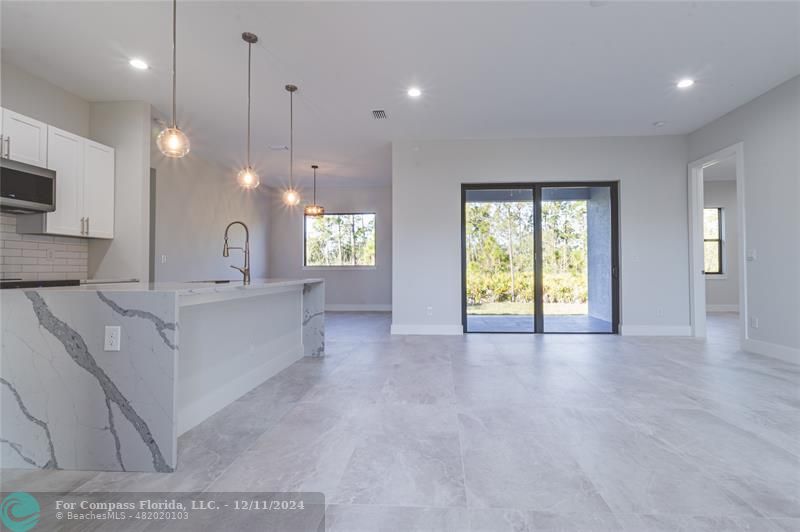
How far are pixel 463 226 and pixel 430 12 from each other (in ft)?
11.0

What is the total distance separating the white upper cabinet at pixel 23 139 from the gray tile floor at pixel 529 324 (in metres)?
5.42

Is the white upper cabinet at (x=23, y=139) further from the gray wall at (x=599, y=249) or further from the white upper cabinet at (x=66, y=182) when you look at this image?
the gray wall at (x=599, y=249)

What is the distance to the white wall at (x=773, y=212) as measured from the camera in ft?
12.7

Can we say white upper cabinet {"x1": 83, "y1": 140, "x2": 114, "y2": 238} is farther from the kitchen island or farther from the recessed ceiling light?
the kitchen island

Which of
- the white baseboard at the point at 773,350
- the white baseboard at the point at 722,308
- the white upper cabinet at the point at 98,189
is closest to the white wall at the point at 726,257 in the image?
the white baseboard at the point at 722,308

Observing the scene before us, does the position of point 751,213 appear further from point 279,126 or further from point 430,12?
point 279,126

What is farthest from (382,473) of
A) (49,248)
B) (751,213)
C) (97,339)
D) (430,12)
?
(751,213)

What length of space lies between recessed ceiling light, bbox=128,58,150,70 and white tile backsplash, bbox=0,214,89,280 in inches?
72.6

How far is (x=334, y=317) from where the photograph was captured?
793 cm

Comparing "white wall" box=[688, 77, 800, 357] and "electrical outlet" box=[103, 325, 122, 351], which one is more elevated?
"white wall" box=[688, 77, 800, 357]

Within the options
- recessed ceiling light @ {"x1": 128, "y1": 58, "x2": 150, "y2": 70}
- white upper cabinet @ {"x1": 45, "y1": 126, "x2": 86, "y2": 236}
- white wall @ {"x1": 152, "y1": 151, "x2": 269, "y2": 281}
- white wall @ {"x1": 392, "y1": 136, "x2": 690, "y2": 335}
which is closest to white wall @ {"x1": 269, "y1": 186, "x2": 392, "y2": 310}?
white wall @ {"x1": 152, "y1": 151, "x2": 269, "y2": 281}

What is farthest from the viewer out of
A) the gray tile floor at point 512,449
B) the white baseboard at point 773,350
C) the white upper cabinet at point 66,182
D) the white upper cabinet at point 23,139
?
the white baseboard at point 773,350

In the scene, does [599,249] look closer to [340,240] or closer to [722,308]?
[722,308]

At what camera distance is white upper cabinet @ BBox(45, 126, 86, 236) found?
359 centimetres
